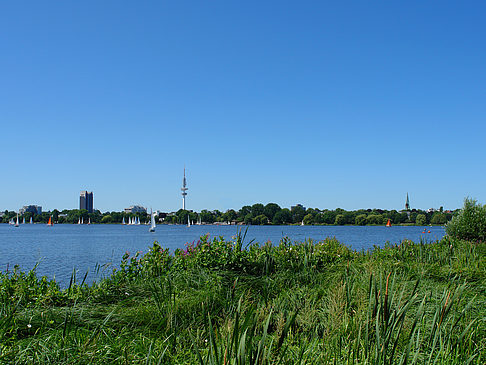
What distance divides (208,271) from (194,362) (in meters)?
3.97

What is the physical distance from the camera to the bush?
63.1 ft

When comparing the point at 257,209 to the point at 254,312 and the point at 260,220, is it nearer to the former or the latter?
the point at 260,220

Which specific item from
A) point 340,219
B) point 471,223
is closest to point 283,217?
point 340,219

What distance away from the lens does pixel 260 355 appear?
2.54m

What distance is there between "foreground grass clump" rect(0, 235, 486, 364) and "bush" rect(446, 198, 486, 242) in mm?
9597

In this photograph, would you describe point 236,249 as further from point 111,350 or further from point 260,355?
point 260,355

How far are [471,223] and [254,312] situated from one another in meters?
19.0

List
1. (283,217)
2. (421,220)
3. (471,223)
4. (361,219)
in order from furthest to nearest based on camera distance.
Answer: (283,217), (361,219), (421,220), (471,223)

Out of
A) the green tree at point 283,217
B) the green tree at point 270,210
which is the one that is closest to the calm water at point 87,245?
the green tree at point 283,217

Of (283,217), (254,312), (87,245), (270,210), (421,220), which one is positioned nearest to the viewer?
(254,312)

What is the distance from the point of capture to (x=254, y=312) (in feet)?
14.3

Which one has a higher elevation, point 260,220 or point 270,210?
point 270,210

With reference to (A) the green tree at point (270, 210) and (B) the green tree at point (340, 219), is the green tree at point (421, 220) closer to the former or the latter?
(B) the green tree at point (340, 219)

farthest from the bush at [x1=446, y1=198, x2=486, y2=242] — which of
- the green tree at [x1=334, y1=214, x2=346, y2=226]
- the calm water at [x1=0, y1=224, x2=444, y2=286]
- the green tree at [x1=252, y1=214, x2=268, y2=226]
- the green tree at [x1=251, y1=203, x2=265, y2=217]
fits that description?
the green tree at [x1=251, y1=203, x2=265, y2=217]
